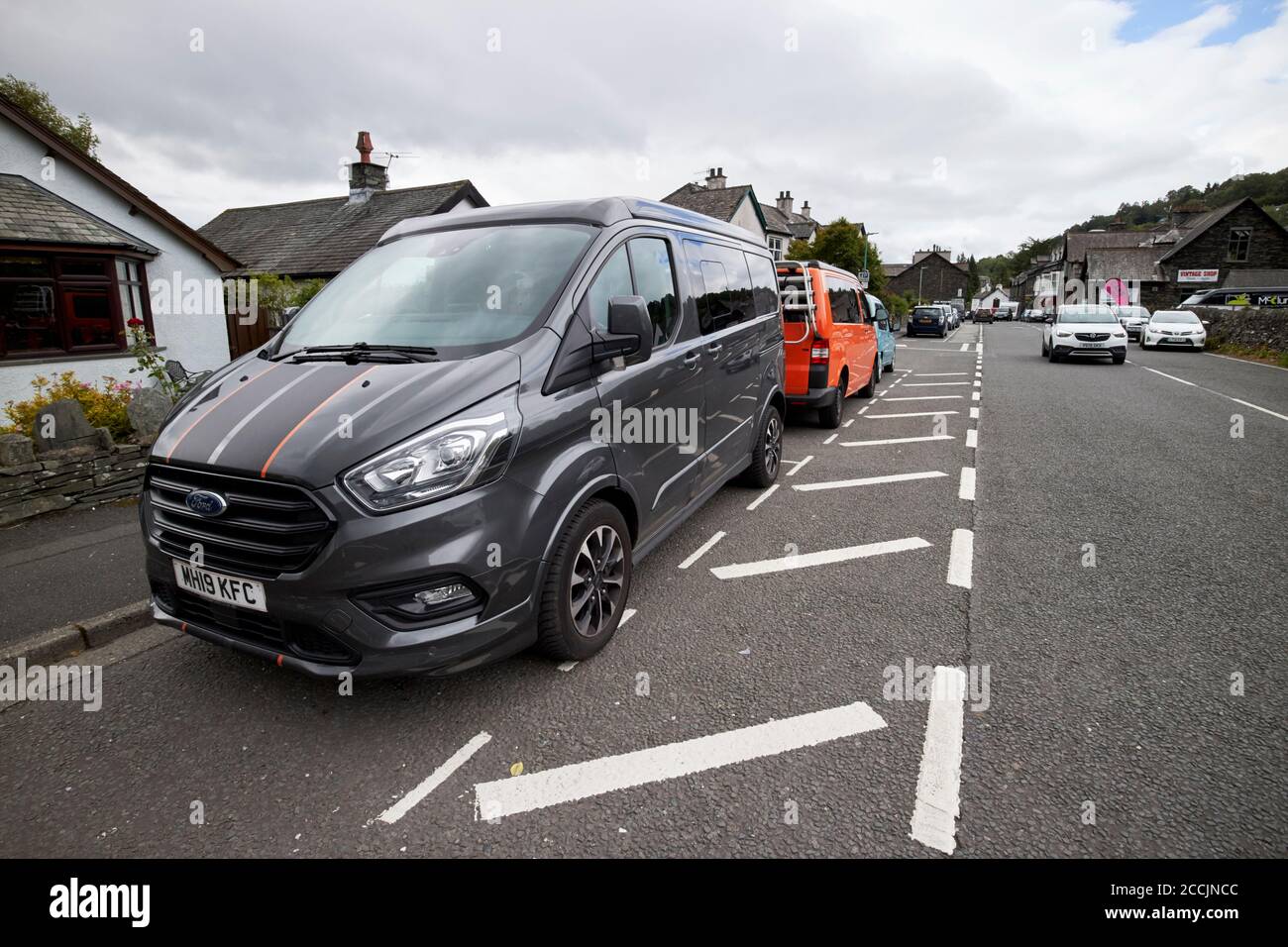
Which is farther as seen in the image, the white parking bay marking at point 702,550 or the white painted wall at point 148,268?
the white painted wall at point 148,268

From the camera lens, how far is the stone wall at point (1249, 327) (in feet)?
63.0

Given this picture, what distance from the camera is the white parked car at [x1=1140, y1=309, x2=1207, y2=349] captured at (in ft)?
74.1

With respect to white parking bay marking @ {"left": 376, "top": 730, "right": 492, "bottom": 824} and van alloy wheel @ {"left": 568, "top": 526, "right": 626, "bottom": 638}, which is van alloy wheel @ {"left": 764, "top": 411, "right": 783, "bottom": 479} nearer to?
van alloy wheel @ {"left": 568, "top": 526, "right": 626, "bottom": 638}

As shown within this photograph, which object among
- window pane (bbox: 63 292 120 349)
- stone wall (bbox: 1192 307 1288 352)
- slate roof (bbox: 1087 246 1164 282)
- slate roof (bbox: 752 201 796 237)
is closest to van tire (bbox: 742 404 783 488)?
window pane (bbox: 63 292 120 349)

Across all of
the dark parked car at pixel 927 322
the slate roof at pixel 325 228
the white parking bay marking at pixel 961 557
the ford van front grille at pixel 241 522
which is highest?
the slate roof at pixel 325 228

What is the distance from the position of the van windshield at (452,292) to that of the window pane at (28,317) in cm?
1076

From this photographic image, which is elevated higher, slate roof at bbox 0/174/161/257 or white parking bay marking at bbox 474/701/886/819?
slate roof at bbox 0/174/161/257

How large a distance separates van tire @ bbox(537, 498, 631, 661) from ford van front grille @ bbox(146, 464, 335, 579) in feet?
3.17

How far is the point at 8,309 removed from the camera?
1094 cm

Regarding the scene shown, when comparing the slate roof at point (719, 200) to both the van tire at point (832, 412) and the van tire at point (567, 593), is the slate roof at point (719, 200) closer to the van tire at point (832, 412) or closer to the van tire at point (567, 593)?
the van tire at point (832, 412)

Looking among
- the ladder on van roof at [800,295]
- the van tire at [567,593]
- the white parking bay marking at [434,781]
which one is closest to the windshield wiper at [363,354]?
the van tire at [567,593]

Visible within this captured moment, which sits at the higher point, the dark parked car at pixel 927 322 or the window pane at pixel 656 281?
the dark parked car at pixel 927 322
